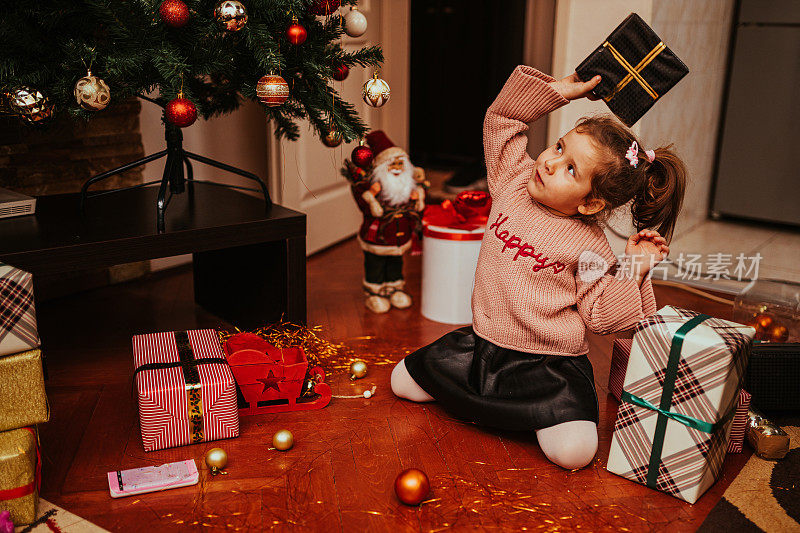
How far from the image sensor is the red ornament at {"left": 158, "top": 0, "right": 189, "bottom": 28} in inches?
56.6

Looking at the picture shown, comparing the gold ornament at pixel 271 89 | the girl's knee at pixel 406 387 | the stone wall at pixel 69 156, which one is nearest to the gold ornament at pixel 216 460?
the girl's knee at pixel 406 387

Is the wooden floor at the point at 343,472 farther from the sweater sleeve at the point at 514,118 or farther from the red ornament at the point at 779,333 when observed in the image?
the sweater sleeve at the point at 514,118

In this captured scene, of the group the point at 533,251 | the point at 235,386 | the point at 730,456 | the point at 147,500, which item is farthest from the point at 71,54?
the point at 730,456

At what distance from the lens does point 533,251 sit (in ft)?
5.09

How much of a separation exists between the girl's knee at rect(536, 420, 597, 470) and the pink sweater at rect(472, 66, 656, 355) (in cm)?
18

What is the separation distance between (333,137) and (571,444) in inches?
35.9

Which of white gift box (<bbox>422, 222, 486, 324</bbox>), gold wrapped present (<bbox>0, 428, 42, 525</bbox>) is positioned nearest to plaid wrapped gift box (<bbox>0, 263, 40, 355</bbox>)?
gold wrapped present (<bbox>0, 428, 42, 525</bbox>)

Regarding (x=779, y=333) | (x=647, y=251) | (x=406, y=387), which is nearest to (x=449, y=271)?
(x=406, y=387)

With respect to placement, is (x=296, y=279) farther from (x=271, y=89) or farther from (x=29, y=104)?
(x=29, y=104)

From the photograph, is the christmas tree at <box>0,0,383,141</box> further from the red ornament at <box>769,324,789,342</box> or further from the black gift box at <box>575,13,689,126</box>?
the red ornament at <box>769,324,789,342</box>

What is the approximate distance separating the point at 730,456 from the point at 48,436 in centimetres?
143

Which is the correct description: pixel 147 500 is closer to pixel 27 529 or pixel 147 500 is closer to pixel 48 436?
pixel 27 529

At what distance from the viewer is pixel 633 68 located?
4.95ft

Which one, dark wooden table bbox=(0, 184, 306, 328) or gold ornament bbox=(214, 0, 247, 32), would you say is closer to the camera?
gold ornament bbox=(214, 0, 247, 32)
